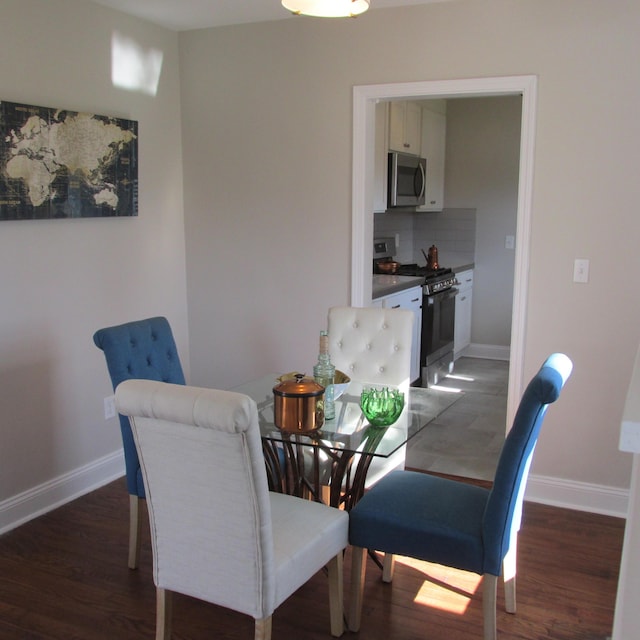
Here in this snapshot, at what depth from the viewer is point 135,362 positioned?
287cm

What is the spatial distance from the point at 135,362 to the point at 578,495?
2247 millimetres

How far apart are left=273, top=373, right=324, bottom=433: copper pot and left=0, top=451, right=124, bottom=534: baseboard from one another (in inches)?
63.6

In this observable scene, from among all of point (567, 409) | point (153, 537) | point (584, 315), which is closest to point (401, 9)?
point (584, 315)

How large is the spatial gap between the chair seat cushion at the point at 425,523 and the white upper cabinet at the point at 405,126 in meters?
3.29

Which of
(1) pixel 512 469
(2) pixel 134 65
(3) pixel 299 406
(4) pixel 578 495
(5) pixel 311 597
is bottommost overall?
(5) pixel 311 597

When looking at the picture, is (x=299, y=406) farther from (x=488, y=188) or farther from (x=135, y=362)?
(x=488, y=188)

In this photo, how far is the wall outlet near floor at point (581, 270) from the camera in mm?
3371

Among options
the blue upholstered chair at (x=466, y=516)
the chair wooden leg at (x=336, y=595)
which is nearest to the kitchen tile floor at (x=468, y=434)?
the blue upholstered chair at (x=466, y=516)

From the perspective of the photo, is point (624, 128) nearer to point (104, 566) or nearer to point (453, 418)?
point (453, 418)

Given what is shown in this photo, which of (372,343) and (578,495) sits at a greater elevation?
(372,343)

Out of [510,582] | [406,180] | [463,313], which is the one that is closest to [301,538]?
[510,582]

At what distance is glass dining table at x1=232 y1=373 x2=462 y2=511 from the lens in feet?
7.76

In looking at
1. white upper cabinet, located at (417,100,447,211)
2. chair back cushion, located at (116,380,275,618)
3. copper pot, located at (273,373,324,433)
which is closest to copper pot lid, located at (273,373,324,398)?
copper pot, located at (273,373,324,433)

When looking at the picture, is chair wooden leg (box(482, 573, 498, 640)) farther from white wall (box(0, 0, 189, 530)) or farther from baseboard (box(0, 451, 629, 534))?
white wall (box(0, 0, 189, 530))
